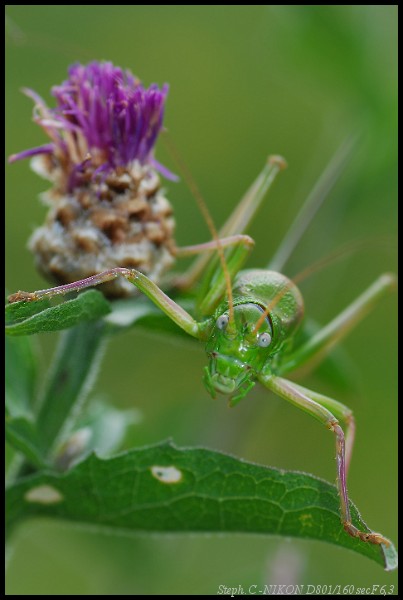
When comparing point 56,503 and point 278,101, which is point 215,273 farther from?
point 278,101

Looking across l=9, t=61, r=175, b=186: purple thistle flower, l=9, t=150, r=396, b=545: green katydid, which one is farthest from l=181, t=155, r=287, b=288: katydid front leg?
l=9, t=61, r=175, b=186: purple thistle flower

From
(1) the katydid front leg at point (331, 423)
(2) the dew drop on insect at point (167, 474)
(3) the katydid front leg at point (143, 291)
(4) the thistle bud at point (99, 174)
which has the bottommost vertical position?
(2) the dew drop on insect at point (167, 474)

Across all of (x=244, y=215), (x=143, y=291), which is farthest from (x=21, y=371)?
(x=244, y=215)

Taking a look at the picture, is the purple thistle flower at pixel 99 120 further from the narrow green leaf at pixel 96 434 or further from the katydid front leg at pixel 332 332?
the katydid front leg at pixel 332 332

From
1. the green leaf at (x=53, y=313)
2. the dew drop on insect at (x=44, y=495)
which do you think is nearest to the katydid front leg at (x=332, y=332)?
the green leaf at (x=53, y=313)

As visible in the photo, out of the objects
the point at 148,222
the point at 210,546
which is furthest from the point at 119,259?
the point at 210,546
